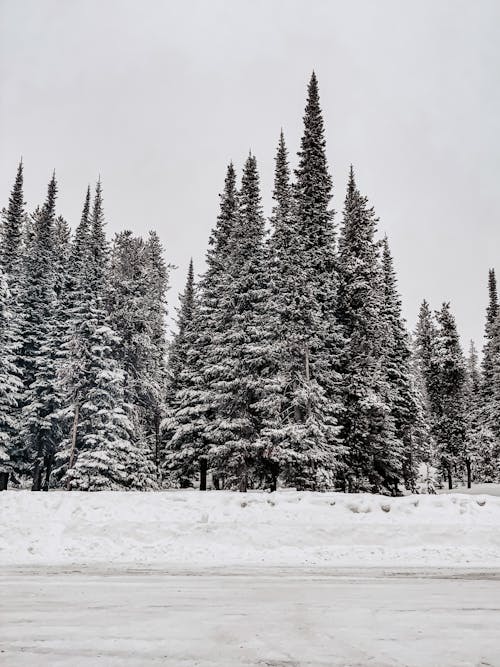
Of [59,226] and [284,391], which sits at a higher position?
[59,226]

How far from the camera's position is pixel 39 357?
100ft

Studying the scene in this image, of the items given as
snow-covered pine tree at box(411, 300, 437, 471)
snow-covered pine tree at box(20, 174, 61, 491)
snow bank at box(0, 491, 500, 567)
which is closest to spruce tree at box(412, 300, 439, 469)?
snow-covered pine tree at box(411, 300, 437, 471)

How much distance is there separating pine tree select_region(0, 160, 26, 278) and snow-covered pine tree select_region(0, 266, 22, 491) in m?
6.16

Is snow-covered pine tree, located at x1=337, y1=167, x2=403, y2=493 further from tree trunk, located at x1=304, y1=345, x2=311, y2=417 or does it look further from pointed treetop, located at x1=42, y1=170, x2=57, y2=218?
pointed treetop, located at x1=42, y1=170, x2=57, y2=218

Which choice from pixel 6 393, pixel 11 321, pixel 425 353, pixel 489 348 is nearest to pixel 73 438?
pixel 6 393

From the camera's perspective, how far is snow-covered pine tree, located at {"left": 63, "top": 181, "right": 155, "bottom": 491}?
25672 millimetres

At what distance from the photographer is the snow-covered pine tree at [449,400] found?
47.5 m

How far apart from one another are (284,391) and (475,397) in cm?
4713

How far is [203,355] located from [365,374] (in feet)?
31.7

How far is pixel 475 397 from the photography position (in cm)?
6341

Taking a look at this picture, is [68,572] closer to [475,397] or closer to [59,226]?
[59,226]

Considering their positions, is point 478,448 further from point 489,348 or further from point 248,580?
point 248,580

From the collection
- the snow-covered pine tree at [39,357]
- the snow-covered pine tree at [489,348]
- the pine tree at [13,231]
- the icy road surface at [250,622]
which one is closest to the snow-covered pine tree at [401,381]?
the snow-covered pine tree at [39,357]

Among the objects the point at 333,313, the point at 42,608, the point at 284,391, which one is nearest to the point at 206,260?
the point at 333,313
